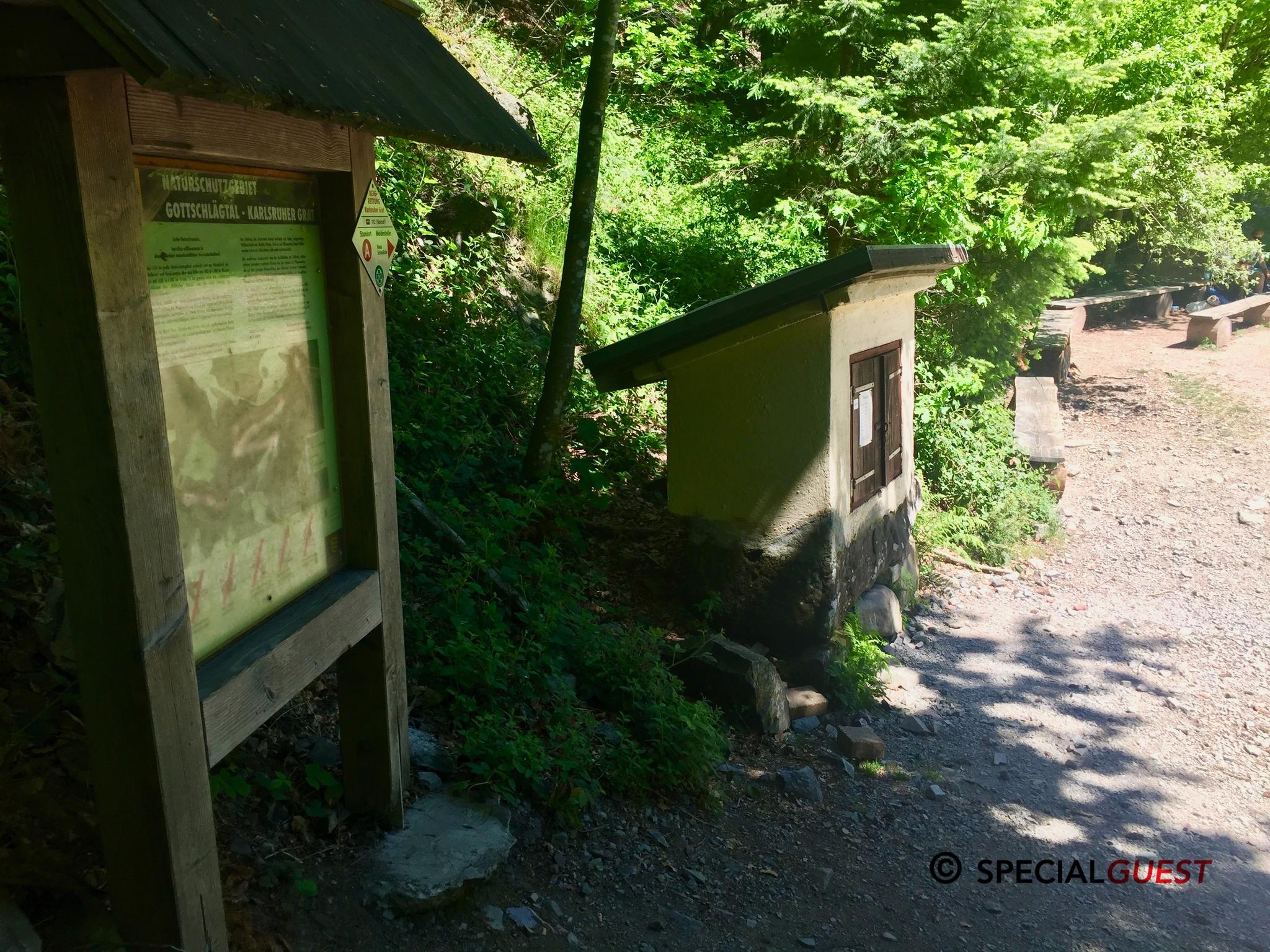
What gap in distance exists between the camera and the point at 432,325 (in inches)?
295

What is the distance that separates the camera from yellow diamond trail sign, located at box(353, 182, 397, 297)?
2.98 m

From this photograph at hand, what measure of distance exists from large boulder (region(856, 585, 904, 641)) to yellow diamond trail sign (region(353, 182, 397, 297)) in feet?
15.5

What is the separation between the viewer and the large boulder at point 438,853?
3207 millimetres

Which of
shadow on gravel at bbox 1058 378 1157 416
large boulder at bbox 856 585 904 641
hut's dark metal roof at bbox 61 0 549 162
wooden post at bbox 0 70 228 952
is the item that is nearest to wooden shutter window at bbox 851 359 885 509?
large boulder at bbox 856 585 904 641

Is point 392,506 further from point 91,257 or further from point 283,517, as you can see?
point 91,257

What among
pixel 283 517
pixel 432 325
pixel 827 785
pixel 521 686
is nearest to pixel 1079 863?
pixel 827 785

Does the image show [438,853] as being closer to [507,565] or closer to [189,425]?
[189,425]

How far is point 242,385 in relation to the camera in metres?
2.55

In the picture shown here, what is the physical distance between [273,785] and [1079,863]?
3.74 meters

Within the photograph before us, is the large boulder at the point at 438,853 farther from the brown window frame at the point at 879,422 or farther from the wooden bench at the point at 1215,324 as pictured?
the wooden bench at the point at 1215,324

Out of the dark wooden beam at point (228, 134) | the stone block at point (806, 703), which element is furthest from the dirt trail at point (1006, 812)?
the dark wooden beam at point (228, 134)

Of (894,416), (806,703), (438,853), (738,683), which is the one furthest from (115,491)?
(894,416)

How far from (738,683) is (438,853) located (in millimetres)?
2486

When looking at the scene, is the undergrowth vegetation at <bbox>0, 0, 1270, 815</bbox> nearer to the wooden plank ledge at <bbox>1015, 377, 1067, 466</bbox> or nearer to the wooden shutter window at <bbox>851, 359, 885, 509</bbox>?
the wooden plank ledge at <bbox>1015, 377, 1067, 466</bbox>
